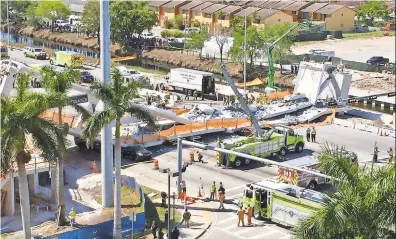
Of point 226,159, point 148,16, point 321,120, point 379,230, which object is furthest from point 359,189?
point 148,16

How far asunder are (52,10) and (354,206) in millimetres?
93214

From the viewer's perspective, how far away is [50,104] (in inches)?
963

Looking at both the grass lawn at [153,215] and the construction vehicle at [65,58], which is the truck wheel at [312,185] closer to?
the grass lawn at [153,215]

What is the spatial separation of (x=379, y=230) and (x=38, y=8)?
3740 inches

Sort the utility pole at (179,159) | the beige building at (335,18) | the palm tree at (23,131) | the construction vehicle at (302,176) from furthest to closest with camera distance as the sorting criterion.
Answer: the beige building at (335,18)
the construction vehicle at (302,176)
the utility pole at (179,159)
the palm tree at (23,131)

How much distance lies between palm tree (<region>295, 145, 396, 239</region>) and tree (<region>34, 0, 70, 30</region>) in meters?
91.2

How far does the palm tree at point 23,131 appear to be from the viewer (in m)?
20.5

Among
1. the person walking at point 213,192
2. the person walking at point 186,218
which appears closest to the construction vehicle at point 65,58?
the person walking at point 213,192

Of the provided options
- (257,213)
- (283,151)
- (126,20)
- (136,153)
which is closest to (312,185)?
(257,213)

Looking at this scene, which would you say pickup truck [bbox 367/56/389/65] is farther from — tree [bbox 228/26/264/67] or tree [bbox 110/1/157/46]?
tree [bbox 110/1/157/46]

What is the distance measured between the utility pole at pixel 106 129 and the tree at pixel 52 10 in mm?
76493

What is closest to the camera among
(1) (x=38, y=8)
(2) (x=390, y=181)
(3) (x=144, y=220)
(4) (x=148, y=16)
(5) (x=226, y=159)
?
(2) (x=390, y=181)

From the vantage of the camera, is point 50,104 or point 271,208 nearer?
point 50,104

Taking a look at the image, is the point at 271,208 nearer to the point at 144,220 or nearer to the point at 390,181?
the point at 144,220
